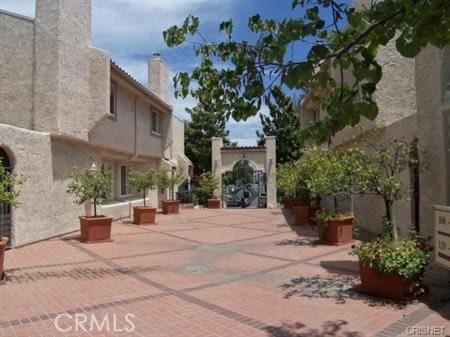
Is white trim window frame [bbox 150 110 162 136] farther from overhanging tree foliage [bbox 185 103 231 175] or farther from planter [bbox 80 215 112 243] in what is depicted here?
overhanging tree foliage [bbox 185 103 231 175]

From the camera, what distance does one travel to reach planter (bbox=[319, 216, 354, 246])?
36.8ft

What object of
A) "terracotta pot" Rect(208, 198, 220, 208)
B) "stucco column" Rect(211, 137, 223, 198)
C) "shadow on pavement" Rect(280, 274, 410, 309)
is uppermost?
"stucco column" Rect(211, 137, 223, 198)

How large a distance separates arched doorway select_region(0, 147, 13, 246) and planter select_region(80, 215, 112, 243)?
6.63 ft

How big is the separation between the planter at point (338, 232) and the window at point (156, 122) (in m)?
13.7

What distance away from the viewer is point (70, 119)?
42.5 ft

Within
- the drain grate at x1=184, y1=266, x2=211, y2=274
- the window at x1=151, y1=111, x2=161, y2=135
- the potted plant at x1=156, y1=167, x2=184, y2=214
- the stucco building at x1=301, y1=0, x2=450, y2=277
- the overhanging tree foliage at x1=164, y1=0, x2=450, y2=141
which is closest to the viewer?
the overhanging tree foliage at x1=164, y1=0, x2=450, y2=141

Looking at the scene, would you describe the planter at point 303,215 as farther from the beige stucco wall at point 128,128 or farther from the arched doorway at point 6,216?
the arched doorway at point 6,216

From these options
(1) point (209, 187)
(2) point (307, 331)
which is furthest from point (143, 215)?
(2) point (307, 331)

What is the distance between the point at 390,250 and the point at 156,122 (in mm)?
18603

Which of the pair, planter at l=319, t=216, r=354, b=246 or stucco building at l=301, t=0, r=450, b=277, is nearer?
stucco building at l=301, t=0, r=450, b=277

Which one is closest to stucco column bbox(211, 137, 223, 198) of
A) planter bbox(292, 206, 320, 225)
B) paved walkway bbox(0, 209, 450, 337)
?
planter bbox(292, 206, 320, 225)

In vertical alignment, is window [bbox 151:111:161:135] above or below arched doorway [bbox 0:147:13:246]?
above

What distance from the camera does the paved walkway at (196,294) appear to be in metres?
5.19

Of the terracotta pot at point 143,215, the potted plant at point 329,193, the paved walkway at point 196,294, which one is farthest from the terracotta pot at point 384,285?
the terracotta pot at point 143,215
